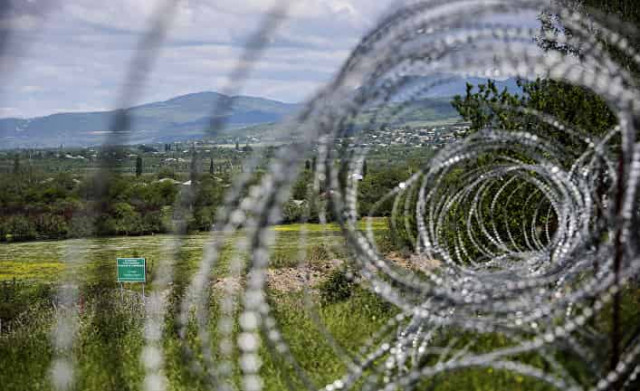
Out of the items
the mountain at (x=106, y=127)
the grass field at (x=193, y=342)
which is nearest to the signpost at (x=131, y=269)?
the grass field at (x=193, y=342)

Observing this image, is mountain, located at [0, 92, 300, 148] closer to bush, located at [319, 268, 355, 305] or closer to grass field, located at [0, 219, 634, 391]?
grass field, located at [0, 219, 634, 391]

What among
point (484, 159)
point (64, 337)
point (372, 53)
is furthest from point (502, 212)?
point (372, 53)

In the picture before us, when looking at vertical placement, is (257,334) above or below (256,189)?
below

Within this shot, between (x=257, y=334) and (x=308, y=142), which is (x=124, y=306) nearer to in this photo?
(x=257, y=334)

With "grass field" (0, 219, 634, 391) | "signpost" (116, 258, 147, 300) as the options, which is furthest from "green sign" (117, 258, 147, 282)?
"grass field" (0, 219, 634, 391)

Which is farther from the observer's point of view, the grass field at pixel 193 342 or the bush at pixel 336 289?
the bush at pixel 336 289

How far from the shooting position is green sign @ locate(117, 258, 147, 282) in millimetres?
14664

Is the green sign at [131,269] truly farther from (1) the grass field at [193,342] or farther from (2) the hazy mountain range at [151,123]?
(2) the hazy mountain range at [151,123]

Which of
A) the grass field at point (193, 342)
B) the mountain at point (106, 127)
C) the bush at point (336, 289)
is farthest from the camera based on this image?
the bush at point (336, 289)

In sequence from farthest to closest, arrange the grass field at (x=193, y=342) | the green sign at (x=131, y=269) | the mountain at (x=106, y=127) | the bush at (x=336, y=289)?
the bush at (x=336, y=289), the green sign at (x=131, y=269), the grass field at (x=193, y=342), the mountain at (x=106, y=127)

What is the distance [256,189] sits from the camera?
5.34 meters

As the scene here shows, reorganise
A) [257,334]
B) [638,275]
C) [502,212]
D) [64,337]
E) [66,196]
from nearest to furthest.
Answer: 1. [638,275]
2. [257,334]
3. [64,337]
4. [502,212]
5. [66,196]

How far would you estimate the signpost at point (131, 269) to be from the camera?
14670 mm

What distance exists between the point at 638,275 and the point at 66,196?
28079 mm
